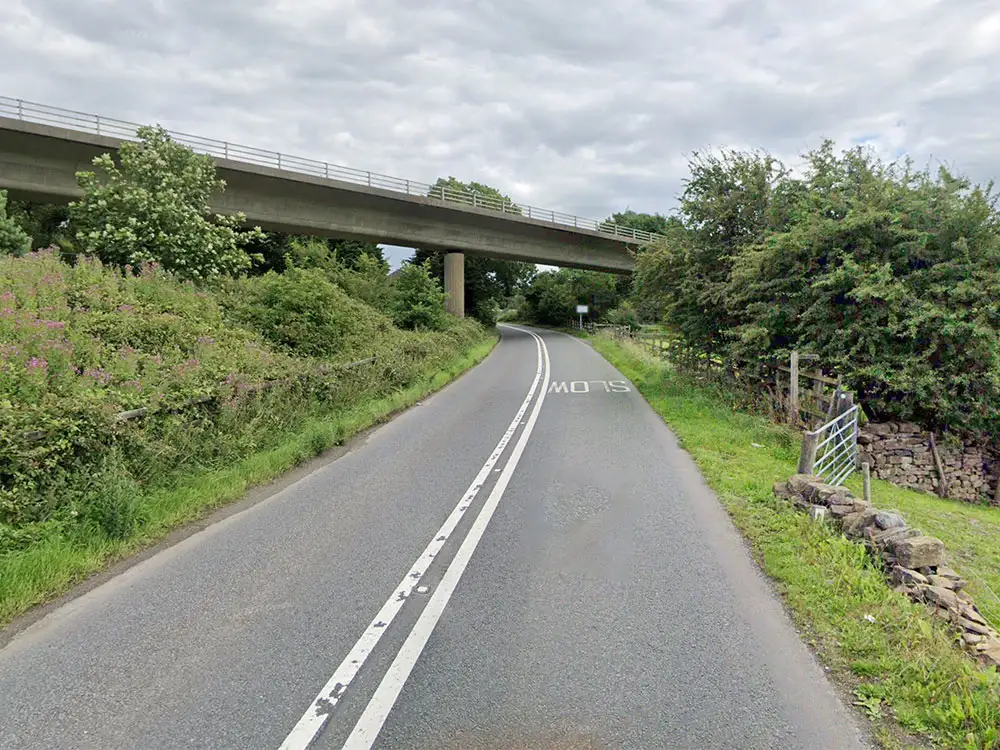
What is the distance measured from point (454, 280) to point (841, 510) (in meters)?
31.4

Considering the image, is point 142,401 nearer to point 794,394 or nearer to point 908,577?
point 908,577

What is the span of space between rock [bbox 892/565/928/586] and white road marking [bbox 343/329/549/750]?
3591 mm

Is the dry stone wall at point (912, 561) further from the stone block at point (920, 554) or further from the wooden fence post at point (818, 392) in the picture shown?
the wooden fence post at point (818, 392)

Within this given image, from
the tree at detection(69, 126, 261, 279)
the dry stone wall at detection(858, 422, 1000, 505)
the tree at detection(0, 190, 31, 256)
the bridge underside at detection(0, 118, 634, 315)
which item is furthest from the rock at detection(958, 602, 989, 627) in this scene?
the tree at detection(0, 190, 31, 256)

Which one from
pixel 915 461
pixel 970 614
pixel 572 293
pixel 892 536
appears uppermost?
pixel 572 293

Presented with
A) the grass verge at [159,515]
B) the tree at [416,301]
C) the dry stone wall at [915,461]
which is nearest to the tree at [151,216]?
the grass verge at [159,515]

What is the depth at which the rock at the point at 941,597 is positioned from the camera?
13.0 feet

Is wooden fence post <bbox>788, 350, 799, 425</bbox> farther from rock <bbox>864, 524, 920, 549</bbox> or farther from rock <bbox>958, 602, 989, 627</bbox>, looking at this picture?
rock <bbox>958, 602, 989, 627</bbox>

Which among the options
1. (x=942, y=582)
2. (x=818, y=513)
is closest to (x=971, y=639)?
(x=942, y=582)

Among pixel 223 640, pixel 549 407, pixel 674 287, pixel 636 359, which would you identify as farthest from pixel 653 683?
pixel 636 359

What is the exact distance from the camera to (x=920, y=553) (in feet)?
14.5

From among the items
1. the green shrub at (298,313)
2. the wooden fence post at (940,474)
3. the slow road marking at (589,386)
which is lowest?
the wooden fence post at (940,474)

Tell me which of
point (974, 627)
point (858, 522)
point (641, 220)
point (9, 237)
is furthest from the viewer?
point (641, 220)

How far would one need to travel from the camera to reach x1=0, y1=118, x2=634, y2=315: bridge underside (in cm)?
1972
